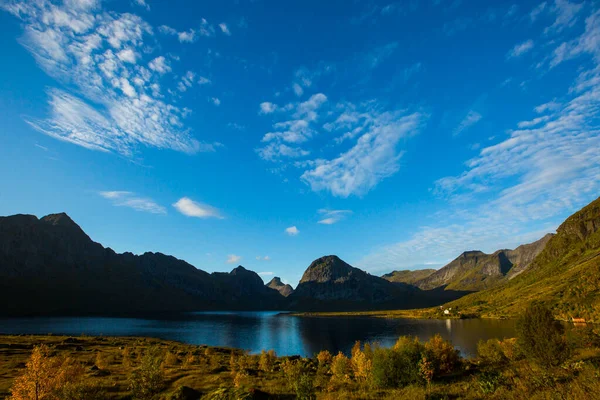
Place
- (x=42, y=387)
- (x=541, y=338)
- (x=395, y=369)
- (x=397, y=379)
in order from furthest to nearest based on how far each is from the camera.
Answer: (x=395, y=369) < (x=397, y=379) < (x=541, y=338) < (x=42, y=387)

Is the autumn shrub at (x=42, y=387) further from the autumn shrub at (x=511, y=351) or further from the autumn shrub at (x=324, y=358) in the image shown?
the autumn shrub at (x=511, y=351)

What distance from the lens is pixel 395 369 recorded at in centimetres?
3225

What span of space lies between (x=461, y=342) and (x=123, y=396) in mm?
116145

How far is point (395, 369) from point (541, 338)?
15070 millimetres

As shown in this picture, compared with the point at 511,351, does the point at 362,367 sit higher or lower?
higher

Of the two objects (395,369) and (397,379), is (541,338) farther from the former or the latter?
(397,379)

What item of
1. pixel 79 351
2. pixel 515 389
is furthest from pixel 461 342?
pixel 79 351

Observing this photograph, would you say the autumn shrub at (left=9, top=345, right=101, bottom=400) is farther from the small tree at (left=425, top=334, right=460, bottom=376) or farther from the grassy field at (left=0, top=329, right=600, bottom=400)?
the small tree at (left=425, top=334, right=460, bottom=376)

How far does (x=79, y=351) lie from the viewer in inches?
2876

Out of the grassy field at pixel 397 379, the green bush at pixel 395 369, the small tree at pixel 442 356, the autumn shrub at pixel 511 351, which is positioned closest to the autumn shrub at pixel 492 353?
the grassy field at pixel 397 379

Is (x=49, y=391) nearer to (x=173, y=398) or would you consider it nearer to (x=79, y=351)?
(x=173, y=398)

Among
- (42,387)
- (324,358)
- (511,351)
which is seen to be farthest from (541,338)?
(42,387)

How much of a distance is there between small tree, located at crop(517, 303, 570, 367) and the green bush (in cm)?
1163

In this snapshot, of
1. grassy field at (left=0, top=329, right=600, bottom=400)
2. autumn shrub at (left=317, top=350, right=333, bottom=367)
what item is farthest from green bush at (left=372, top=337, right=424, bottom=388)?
autumn shrub at (left=317, top=350, right=333, bottom=367)
